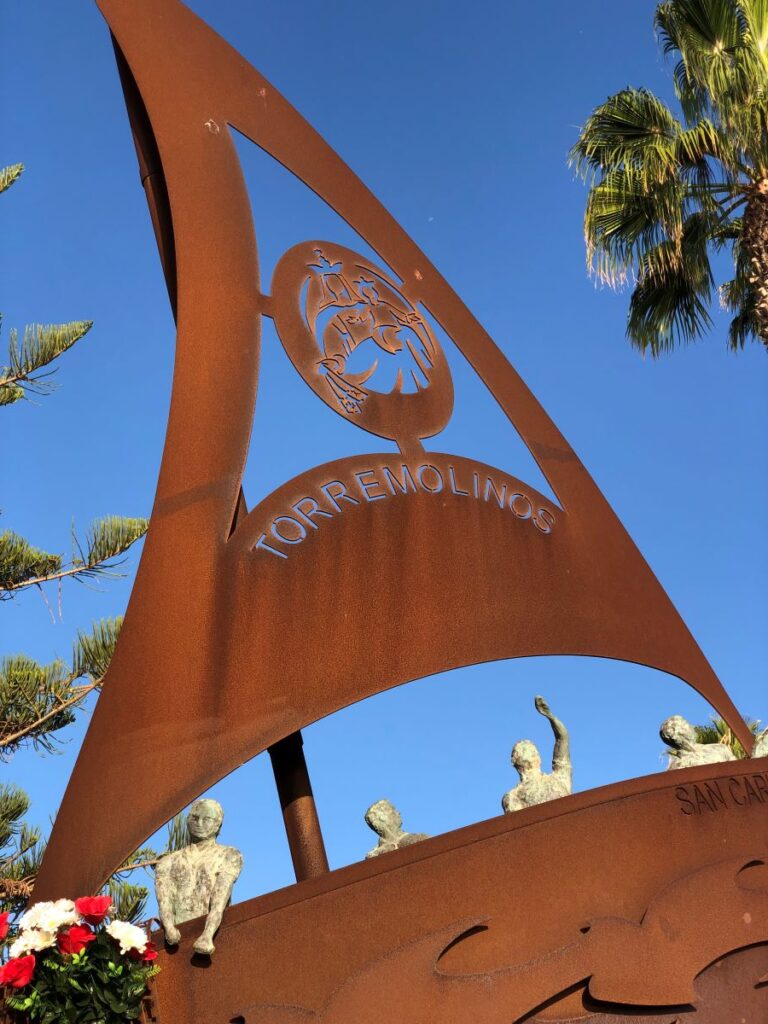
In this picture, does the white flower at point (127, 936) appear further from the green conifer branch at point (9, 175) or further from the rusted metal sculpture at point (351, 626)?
the green conifer branch at point (9, 175)

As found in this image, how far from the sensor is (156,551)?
228 inches

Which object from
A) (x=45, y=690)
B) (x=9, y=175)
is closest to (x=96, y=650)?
(x=45, y=690)

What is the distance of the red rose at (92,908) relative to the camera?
15.4ft

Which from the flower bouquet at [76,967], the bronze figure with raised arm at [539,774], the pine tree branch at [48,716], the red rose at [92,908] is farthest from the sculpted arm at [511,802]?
the pine tree branch at [48,716]

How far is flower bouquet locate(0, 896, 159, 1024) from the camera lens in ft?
14.9

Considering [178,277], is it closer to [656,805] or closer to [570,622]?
[570,622]

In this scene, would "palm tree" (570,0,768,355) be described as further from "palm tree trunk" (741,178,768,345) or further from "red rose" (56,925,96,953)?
"red rose" (56,925,96,953)

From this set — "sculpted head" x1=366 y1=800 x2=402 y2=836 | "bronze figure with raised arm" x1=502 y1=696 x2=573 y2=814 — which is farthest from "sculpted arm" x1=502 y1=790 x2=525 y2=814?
"sculpted head" x1=366 y1=800 x2=402 y2=836

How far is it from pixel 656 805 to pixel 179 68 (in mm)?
4978

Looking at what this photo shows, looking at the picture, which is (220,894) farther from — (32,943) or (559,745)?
(559,745)

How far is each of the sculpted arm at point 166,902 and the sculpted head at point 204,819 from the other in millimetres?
183

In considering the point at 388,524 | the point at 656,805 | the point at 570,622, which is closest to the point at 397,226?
the point at 388,524

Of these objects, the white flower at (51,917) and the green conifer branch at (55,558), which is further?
the green conifer branch at (55,558)

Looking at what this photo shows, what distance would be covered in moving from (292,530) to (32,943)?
2341mm
